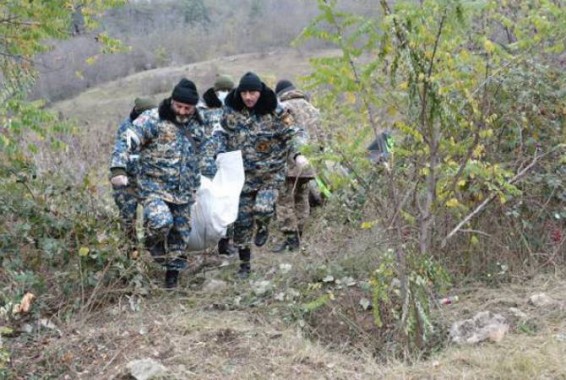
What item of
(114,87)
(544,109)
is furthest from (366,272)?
(114,87)

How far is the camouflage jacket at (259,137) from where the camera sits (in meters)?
5.48

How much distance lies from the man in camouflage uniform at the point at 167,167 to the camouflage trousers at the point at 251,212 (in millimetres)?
531

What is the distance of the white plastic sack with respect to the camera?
537cm

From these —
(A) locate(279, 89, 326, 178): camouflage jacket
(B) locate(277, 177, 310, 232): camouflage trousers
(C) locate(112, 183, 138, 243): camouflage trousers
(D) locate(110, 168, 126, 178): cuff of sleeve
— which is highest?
(A) locate(279, 89, 326, 178): camouflage jacket

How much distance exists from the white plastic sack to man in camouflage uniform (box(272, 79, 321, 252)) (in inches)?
31.3

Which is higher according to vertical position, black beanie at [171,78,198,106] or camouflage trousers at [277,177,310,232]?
black beanie at [171,78,198,106]

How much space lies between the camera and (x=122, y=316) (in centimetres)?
467

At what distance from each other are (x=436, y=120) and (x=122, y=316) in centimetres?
250

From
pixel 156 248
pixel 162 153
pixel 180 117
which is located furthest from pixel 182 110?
pixel 156 248

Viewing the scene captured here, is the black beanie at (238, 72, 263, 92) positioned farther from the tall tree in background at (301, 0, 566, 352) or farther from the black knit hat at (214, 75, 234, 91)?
the black knit hat at (214, 75, 234, 91)

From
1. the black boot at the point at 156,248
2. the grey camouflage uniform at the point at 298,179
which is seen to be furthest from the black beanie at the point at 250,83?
the black boot at the point at 156,248

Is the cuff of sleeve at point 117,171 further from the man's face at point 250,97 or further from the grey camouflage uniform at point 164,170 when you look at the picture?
the man's face at point 250,97

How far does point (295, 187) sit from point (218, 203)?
1125mm

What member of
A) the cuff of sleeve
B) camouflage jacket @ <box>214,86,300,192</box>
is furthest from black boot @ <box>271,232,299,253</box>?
the cuff of sleeve
